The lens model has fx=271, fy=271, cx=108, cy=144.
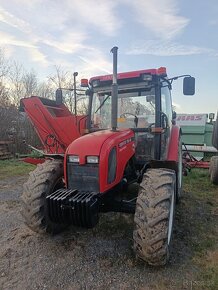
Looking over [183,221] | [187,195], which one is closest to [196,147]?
[187,195]

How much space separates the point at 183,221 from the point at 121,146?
175cm

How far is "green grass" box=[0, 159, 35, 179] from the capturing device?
334 inches

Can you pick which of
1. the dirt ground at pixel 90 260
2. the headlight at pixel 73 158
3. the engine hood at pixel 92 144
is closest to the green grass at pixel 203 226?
the dirt ground at pixel 90 260

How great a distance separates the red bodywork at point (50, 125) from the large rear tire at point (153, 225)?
3861 mm

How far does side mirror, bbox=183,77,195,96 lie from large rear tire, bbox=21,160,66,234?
2.33m

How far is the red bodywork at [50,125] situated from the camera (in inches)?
260

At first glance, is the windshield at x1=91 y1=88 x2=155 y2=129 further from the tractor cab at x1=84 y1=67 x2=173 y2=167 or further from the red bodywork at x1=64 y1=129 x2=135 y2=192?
the red bodywork at x1=64 y1=129 x2=135 y2=192

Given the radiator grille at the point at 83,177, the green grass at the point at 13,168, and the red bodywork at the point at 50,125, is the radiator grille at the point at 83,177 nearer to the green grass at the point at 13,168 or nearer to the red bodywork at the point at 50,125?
the red bodywork at the point at 50,125

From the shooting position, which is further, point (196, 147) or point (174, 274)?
point (196, 147)

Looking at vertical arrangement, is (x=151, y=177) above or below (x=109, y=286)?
above

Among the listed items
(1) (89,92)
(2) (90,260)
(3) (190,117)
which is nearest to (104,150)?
(2) (90,260)

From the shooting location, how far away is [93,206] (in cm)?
288

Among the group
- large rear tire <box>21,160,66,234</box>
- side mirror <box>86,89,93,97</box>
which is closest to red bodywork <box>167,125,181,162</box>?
side mirror <box>86,89,93,97</box>

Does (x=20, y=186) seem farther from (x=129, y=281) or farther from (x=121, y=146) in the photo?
(x=129, y=281)
